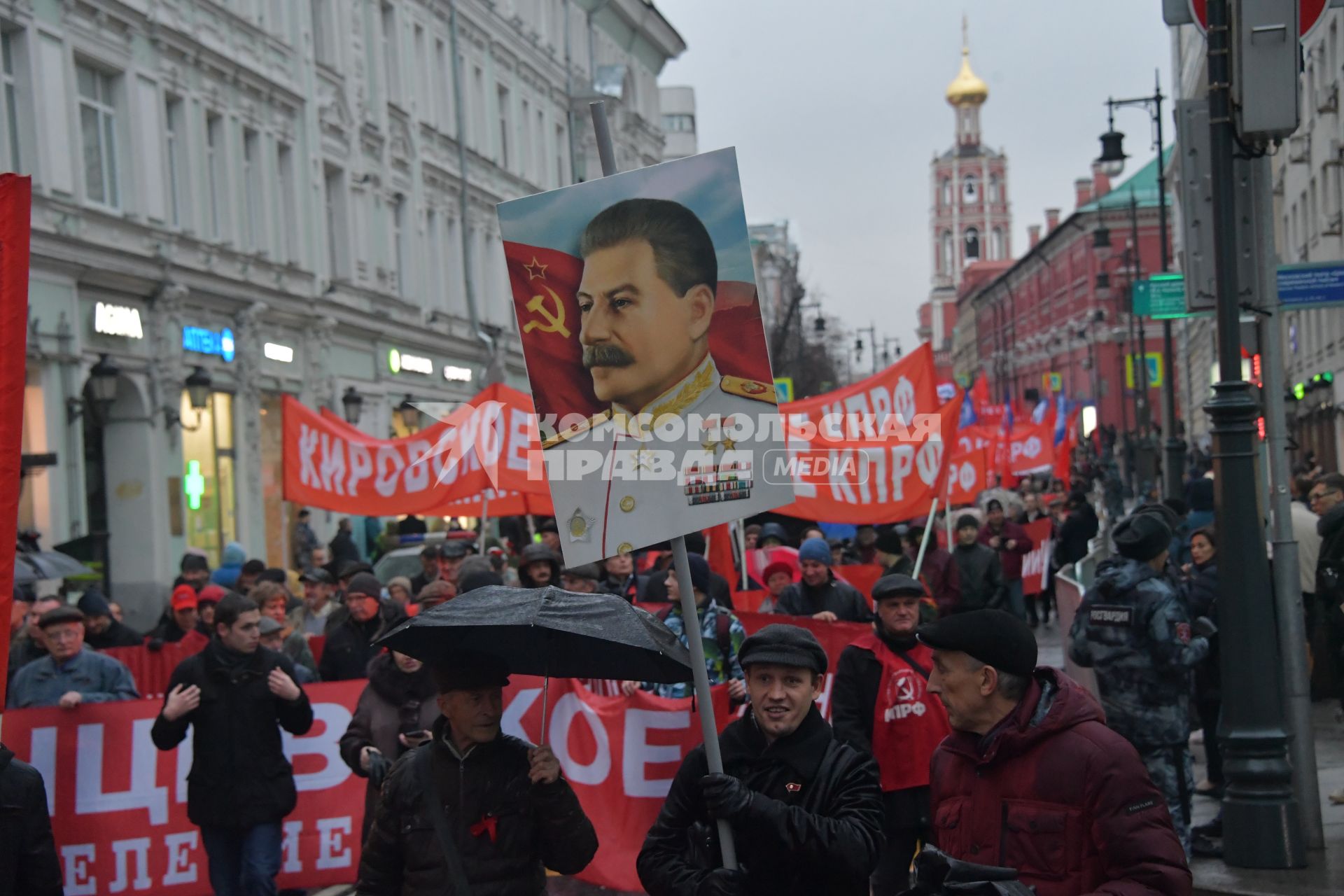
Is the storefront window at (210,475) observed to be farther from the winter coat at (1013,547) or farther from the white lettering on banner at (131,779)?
the white lettering on banner at (131,779)

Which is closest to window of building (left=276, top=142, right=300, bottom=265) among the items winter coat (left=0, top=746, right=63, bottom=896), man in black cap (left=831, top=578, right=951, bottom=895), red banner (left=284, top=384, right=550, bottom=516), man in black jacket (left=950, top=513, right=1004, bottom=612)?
red banner (left=284, top=384, right=550, bottom=516)

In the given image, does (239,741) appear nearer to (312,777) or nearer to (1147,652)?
(312,777)

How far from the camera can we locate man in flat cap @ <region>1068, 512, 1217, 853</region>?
757 cm

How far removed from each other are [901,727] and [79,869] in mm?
4553

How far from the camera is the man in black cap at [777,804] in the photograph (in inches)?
170

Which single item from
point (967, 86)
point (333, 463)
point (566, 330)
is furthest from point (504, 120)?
point (967, 86)

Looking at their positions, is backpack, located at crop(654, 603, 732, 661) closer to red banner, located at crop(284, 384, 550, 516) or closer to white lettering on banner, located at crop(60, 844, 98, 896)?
white lettering on banner, located at crop(60, 844, 98, 896)

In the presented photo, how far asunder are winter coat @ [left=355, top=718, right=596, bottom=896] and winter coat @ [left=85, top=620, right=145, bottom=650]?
767 centimetres

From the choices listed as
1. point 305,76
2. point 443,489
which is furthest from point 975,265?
point 443,489

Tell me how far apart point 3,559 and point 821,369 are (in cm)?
7826

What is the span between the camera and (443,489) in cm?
1401

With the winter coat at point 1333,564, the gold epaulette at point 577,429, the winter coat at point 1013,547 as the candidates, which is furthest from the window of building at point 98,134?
the gold epaulette at point 577,429

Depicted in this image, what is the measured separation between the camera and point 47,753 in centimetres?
864

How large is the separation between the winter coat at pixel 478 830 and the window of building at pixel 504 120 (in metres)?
37.0
